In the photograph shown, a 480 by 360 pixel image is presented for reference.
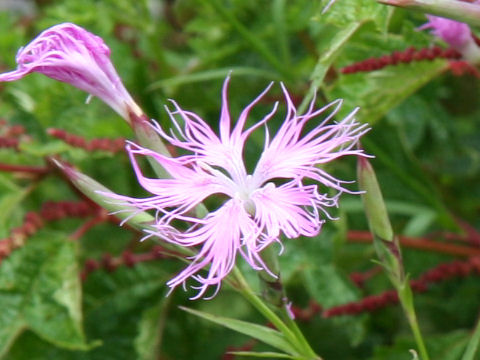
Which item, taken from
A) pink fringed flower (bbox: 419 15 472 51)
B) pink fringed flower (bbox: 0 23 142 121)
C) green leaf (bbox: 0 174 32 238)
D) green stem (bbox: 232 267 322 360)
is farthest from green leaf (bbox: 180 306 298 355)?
green leaf (bbox: 0 174 32 238)

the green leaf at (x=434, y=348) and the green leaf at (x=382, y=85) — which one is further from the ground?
the green leaf at (x=382, y=85)

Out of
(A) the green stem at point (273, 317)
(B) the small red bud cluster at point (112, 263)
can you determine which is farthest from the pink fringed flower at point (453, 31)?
(B) the small red bud cluster at point (112, 263)

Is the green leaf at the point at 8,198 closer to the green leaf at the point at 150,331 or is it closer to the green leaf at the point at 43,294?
the green leaf at the point at 43,294

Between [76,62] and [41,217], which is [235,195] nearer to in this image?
[76,62]

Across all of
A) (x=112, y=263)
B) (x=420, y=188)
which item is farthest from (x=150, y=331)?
(x=420, y=188)

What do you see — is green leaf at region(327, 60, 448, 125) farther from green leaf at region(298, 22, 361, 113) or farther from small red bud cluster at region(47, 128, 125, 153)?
small red bud cluster at region(47, 128, 125, 153)

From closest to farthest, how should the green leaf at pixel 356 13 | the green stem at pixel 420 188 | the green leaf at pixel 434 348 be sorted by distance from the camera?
the green leaf at pixel 356 13
the green leaf at pixel 434 348
the green stem at pixel 420 188
